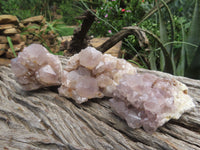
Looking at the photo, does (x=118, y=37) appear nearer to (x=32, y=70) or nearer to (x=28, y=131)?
(x=32, y=70)

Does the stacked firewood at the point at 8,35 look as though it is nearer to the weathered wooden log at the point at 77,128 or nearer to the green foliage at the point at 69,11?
the weathered wooden log at the point at 77,128

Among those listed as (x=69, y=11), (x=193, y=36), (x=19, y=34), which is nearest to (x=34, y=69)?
(x=193, y=36)

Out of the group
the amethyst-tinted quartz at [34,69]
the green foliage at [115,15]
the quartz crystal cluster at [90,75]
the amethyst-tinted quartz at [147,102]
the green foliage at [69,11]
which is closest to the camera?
the amethyst-tinted quartz at [147,102]

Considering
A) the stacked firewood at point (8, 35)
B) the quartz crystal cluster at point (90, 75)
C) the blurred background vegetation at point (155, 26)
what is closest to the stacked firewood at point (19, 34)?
the stacked firewood at point (8, 35)

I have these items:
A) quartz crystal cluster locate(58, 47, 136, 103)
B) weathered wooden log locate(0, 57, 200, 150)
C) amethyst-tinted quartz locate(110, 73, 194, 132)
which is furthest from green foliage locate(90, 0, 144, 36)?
amethyst-tinted quartz locate(110, 73, 194, 132)

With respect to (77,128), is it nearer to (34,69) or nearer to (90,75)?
(90,75)

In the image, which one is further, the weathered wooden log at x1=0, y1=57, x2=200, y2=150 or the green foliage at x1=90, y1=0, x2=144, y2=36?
the green foliage at x1=90, y1=0, x2=144, y2=36

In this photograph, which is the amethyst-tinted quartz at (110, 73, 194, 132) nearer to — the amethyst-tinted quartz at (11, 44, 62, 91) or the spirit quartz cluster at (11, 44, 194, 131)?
the spirit quartz cluster at (11, 44, 194, 131)
